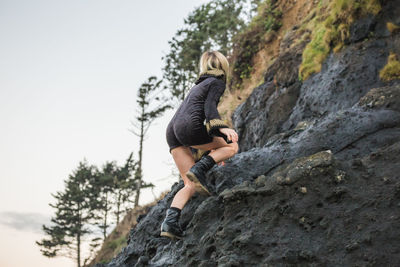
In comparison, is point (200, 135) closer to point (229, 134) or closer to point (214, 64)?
point (229, 134)

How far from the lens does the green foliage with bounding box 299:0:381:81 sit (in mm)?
6629

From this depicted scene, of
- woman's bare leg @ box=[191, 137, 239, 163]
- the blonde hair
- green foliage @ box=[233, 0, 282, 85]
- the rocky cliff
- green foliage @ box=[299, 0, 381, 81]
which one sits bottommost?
the rocky cliff

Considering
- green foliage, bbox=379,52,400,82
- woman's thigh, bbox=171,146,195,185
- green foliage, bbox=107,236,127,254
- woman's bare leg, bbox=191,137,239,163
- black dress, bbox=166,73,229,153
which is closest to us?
black dress, bbox=166,73,229,153

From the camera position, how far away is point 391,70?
5617 mm

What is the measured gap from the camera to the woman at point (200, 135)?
11.0ft

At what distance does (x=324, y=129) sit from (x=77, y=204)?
3083 centimetres

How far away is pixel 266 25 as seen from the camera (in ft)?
51.9

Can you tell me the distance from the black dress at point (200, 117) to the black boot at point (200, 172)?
25 centimetres

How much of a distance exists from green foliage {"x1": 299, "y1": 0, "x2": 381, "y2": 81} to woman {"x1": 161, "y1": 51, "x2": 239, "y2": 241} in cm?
413

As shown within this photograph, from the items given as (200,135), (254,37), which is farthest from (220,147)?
(254,37)

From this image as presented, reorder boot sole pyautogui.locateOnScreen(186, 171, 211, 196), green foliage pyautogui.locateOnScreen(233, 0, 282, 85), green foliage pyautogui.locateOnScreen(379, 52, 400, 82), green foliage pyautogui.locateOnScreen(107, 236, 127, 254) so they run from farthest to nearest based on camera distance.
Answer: green foliage pyautogui.locateOnScreen(107, 236, 127, 254) → green foliage pyautogui.locateOnScreen(233, 0, 282, 85) → green foliage pyautogui.locateOnScreen(379, 52, 400, 82) → boot sole pyautogui.locateOnScreen(186, 171, 211, 196)

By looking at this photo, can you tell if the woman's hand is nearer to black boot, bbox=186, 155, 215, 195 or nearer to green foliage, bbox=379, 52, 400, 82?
black boot, bbox=186, 155, 215, 195

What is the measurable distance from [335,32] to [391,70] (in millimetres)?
1930

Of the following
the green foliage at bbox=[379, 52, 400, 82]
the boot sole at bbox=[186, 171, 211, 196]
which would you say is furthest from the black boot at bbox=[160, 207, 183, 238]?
the green foliage at bbox=[379, 52, 400, 82]
